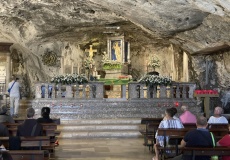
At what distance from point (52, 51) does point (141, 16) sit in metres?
7.64

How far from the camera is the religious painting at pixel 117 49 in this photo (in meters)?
20.2

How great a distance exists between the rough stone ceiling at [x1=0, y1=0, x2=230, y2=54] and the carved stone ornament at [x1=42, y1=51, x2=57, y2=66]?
1049 millimetres

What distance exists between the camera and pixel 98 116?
14922 mm

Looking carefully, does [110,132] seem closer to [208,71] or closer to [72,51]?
[208,71]

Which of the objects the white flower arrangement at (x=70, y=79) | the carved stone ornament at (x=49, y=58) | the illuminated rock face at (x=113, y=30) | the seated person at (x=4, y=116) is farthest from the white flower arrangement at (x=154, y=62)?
the seated person at (x=4, y=116)

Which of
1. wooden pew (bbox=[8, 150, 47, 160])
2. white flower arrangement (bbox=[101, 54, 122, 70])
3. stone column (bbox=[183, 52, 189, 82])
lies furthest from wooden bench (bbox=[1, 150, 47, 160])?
stone column (bbox=[183, 52, 189, 82])

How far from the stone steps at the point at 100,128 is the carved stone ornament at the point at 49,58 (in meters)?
6.84

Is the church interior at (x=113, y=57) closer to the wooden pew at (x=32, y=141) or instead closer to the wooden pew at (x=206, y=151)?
the wooden pew at (x=32, y=141)

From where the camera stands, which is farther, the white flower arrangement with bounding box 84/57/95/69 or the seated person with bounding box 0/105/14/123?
the white flower arrangement with bounding box 84/57/95/69

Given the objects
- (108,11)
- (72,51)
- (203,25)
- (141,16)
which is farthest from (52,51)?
(203,25)

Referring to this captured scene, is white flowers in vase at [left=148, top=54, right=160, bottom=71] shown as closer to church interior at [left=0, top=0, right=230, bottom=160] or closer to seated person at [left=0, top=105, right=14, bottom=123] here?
church interior at [left=0, top=0, right=230, bottom=160]

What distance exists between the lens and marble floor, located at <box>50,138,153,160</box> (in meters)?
9.25

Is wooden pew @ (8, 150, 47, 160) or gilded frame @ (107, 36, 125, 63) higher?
gilded frame @ (107, 36, 125, 63)

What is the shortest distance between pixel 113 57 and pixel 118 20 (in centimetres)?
340
